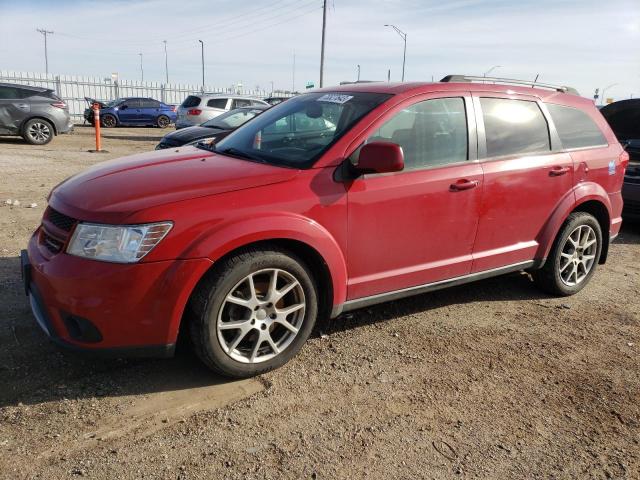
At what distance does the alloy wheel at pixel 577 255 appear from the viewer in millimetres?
4613

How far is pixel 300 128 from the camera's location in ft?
12.8

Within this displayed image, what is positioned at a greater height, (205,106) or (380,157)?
(205,106)

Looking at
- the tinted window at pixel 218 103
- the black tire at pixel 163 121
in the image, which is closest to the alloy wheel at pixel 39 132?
the tinted window at pixel 218 103

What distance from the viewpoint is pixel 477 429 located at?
2.76 meters

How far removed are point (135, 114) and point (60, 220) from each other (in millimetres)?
25402

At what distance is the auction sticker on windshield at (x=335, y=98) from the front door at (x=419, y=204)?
439 millimetres

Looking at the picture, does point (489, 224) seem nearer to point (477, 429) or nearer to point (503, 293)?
point (503, 293)

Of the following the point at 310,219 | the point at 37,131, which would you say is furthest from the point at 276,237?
the point at 37,131

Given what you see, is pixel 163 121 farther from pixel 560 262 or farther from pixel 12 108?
pixel 560 262

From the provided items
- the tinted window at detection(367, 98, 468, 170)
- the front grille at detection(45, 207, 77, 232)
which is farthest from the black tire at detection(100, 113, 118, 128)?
the tinted window at detection(367, 98, 468, 170)

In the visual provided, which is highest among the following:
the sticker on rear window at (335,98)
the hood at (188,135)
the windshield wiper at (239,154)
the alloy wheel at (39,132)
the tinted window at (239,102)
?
the tinted window at (239,102)

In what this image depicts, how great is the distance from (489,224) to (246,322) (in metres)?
1.96

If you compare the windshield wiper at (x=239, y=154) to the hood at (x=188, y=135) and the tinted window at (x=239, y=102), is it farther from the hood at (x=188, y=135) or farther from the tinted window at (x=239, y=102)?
the tinted window at (x=239, y=102)

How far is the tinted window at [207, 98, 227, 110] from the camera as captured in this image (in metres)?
17.7
